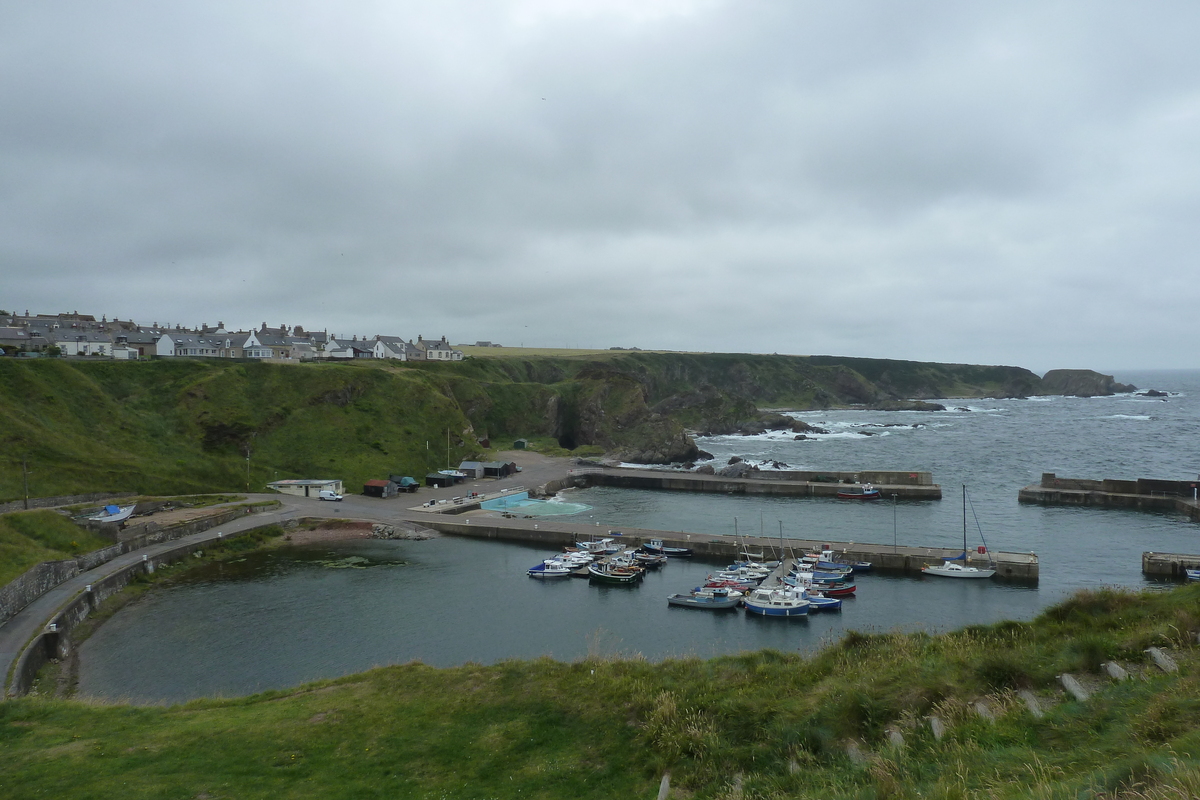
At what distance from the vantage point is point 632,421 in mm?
111938

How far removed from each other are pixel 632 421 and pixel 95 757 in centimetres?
9819

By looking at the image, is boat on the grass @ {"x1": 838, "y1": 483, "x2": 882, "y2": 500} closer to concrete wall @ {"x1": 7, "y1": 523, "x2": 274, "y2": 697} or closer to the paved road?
the paved road

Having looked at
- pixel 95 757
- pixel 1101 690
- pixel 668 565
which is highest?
pixel 1101 690

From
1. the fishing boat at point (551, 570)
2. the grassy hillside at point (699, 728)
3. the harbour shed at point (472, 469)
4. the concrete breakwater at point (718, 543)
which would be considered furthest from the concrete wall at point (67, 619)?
the harbour shed at point (472, 469)

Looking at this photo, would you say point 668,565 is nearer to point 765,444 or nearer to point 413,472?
point 413,472

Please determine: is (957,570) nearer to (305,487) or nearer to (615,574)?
(615,574)

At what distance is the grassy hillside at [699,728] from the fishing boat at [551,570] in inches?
1061

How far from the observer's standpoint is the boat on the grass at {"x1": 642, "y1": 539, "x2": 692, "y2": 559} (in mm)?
51375

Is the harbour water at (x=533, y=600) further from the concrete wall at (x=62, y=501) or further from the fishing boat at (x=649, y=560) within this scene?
the concrete wall at (x=62, y=501)

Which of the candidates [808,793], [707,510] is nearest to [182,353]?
[707,510]

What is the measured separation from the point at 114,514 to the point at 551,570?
101 ft

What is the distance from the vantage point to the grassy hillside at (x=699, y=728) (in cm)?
887

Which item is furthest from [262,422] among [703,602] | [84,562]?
[703,602]

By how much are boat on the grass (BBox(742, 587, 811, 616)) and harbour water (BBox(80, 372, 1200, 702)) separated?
2.20ft
